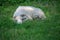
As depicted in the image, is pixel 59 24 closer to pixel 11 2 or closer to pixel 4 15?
pixel 4 15

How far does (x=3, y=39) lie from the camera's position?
18.6ft

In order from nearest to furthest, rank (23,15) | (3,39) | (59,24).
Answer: (3,39) < (59,24) < (23,15)

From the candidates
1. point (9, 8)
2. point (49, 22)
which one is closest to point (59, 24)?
point (49, 22)

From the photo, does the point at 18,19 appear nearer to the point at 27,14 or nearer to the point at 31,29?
the point at 27,14

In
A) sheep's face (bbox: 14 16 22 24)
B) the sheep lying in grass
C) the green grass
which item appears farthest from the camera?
the sheep lying in grass

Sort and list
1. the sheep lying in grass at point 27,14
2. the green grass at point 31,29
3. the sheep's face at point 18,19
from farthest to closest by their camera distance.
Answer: the sheep lying in grass at point 27,14, the sheep's face at point 18,19, the green grass at point 31,29

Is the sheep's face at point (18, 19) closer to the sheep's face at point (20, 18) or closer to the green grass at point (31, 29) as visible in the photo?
the sheep's face at point (20, 18)

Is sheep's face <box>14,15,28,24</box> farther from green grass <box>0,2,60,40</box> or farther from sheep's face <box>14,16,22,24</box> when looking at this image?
green grass <box>0,2,60,40</box>

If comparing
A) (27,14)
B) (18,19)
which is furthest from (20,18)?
(27,14)

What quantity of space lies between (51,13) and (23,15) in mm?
909

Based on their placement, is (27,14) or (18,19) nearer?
(18,19)

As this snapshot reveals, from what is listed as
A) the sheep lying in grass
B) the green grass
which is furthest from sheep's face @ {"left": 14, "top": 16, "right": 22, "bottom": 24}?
the green grass

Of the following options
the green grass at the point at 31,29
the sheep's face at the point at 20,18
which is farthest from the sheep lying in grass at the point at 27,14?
the green grass at the point at 31,29

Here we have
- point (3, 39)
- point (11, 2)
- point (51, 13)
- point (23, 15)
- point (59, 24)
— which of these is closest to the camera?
point (3, 39)
